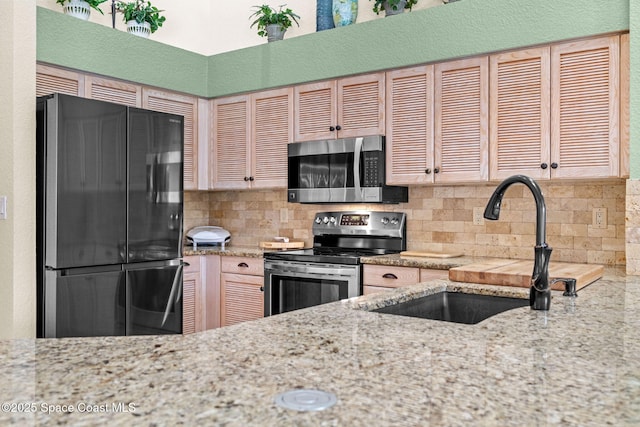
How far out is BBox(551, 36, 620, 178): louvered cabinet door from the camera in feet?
9.65

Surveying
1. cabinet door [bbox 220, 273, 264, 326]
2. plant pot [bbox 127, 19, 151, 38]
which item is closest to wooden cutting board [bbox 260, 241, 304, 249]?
cabinet door [bbox 220, 273, 264, 326]

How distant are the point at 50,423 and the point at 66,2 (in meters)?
→ 3.77

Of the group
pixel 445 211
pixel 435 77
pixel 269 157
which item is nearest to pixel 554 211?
pixel 445 211

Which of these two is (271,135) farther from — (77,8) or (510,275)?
(510,275)

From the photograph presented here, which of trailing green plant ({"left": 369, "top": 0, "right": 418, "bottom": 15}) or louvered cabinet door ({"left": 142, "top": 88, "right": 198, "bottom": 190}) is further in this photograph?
louvered cabinet door ({"left": 142, "top": 88, "right": 198, "bottom": 190})

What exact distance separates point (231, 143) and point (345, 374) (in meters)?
3.81

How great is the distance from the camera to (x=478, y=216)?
3709mm

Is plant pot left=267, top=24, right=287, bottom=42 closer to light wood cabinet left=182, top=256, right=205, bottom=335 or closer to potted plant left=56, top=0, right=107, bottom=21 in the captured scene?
potted plant left=56, top=0, right=107, bottom=21

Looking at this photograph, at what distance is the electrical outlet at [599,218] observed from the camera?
3.27 meters

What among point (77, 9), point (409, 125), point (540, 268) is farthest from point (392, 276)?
point (77, 9)

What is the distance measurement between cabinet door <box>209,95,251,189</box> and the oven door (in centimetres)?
92

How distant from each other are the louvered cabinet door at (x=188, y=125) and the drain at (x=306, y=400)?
3807 millimetres

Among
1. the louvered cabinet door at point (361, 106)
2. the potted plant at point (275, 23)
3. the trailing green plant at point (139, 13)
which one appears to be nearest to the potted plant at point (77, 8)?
the trailing green plant at point (139, 13)

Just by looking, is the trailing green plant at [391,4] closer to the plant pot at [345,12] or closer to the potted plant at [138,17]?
the plant pot at [345,12]
